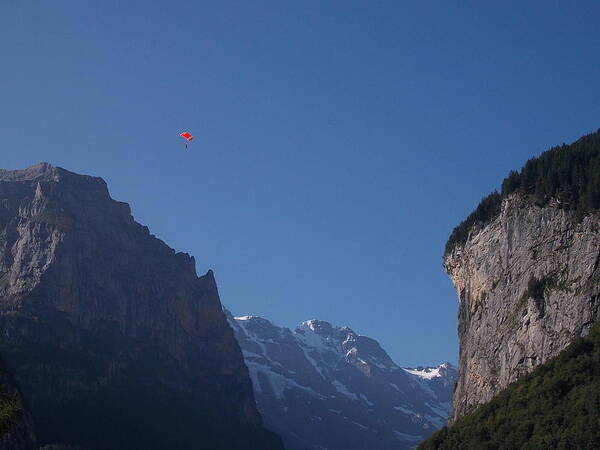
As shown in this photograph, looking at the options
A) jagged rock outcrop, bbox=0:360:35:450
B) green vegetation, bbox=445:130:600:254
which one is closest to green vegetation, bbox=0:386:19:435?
jagged rock outcrop, bbox=0:360:35:450

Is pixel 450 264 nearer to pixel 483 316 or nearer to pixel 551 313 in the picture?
pixel 483 316

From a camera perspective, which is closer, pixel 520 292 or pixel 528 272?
pixel 528 272

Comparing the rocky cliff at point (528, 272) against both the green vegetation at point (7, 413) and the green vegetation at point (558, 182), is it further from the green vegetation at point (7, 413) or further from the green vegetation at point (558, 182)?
the green vegetation at point (7, 413)

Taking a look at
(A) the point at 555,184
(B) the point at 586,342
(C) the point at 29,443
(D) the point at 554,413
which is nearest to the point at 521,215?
(A) the point at 555,184

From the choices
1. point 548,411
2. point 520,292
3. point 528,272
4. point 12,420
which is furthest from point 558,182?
point 12,420

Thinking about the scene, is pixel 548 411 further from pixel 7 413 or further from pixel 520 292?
pixel 7 413

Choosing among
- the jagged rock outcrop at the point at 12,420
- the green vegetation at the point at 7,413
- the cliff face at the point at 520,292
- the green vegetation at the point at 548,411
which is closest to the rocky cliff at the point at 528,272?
the cliff face at the point at 520,292
